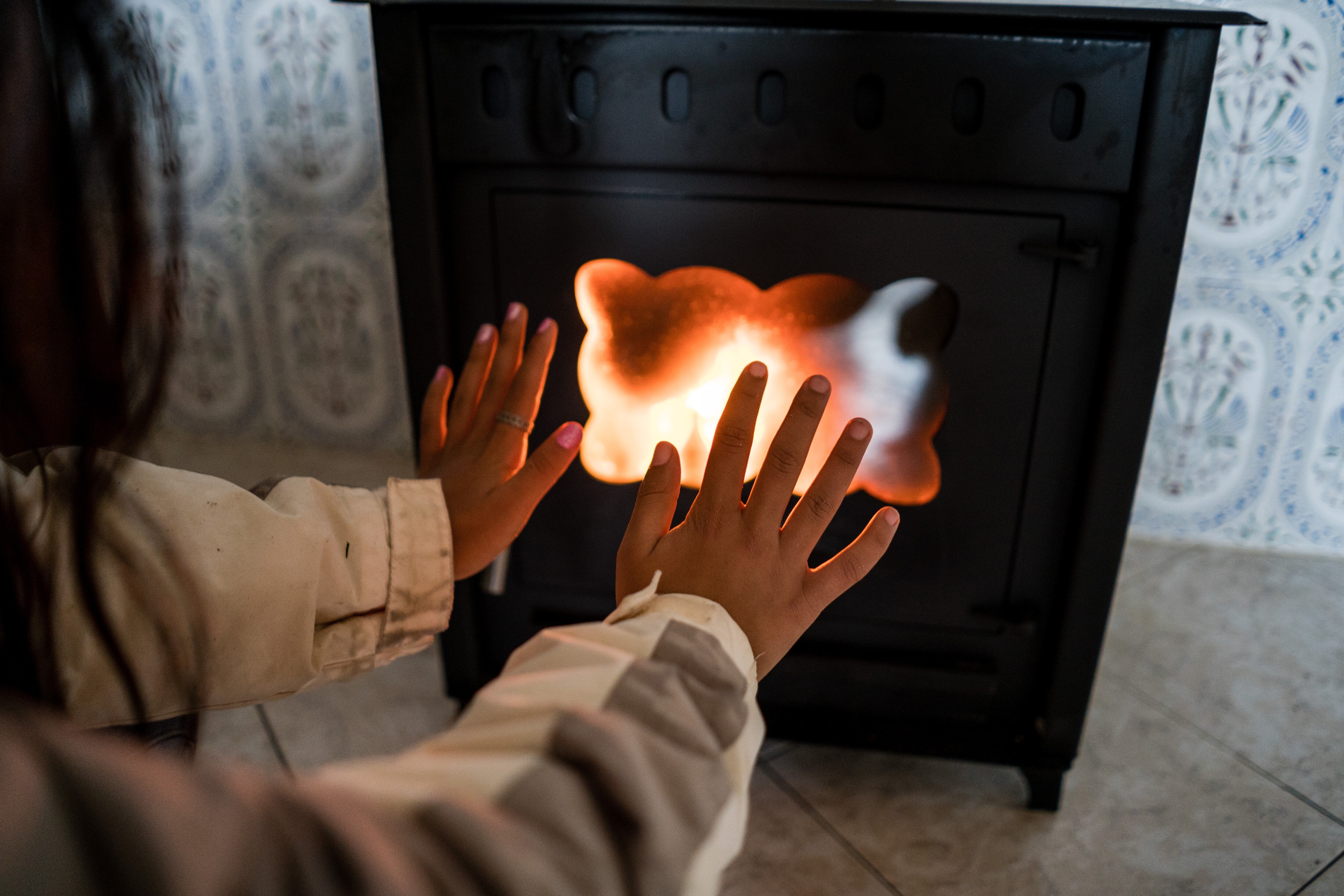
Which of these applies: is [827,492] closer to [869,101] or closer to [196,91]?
[869,101]

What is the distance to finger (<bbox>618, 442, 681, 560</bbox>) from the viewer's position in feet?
1.51

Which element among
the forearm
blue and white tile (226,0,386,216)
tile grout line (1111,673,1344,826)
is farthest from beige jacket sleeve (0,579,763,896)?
blue and white tile (226,0,386,216)

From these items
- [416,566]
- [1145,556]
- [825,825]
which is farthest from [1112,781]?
[416,566]

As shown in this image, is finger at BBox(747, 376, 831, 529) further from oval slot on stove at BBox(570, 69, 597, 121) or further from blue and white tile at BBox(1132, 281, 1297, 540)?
blue and white tile at BBox(1132, 281, 1297, 540)

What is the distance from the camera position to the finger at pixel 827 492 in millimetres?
449

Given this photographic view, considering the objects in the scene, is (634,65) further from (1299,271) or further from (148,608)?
(1299,271)

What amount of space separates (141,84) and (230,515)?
233mm

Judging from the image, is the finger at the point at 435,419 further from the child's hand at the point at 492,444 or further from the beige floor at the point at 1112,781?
the beige floor at the point at 1112,781

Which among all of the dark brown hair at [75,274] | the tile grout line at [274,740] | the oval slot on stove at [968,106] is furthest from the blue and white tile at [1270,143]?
the tile grout line at [274,740]

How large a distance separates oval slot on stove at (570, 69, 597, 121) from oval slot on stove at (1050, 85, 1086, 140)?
32 cm

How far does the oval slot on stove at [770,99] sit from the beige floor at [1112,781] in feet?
2.00

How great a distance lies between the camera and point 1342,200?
38.8 inches

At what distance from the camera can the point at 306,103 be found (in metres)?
1.19

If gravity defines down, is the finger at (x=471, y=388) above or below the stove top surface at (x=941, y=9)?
below
